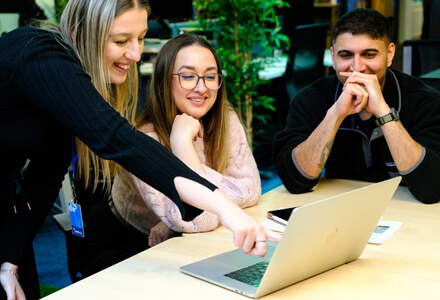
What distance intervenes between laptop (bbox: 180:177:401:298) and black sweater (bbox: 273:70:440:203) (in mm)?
615

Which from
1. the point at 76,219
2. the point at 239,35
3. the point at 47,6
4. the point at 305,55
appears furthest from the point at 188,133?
the point at 47,6

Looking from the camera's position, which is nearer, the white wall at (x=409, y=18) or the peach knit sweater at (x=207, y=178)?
the peach knit sweater at (x=207, y=178)

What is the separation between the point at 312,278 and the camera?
1400mm

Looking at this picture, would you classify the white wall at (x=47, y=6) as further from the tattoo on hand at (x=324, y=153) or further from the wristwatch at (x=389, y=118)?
the wristwatch at (x=389, y=118)

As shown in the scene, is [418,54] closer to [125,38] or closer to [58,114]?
[125,38]

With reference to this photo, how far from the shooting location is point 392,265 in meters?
1.48

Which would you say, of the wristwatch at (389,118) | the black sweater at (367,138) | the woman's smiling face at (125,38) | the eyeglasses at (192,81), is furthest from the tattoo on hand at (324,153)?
the woman's smiling face at (125,38)

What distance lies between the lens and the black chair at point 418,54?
293 cm

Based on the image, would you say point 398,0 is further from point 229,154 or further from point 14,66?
point 14,66

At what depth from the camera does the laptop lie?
1.22 meters

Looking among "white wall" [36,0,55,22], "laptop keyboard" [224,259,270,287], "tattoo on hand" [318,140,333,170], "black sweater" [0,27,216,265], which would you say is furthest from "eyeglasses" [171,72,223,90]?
"white wall" [36,0,55,22]

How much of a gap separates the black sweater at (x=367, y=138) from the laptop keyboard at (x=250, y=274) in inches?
28.4

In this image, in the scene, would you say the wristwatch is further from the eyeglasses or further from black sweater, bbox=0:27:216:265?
black sweater, bbox=0:27:216:265

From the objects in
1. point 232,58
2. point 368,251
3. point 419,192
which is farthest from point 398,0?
point 368,251
